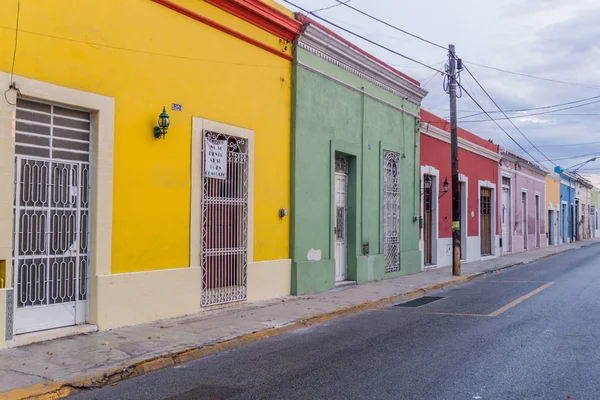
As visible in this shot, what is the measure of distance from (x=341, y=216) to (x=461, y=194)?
33.6ft

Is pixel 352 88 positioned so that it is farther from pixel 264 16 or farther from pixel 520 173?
pixel 520 173

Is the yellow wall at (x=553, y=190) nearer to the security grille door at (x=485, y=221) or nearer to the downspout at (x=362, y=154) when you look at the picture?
the security grille door at (x=485, y=221)

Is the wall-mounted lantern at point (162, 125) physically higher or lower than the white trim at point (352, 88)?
lower

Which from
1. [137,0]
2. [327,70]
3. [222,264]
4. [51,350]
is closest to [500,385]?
[51,350]

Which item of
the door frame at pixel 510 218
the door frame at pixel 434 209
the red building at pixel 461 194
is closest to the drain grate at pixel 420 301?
the red building at pixel 461 194

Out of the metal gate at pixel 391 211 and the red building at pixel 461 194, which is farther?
the red building at pixel 461 194

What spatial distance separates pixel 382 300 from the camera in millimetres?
11906

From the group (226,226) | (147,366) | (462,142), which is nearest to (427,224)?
(462,142)

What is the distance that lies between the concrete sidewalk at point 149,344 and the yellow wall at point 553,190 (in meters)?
32.8

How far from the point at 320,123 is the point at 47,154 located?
667cm

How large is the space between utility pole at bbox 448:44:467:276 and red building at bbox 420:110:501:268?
4.79ft

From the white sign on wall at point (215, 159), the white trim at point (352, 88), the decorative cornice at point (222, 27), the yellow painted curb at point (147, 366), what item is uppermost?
the decorative cornice at point (222, 27)

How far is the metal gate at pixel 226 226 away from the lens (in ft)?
32.7

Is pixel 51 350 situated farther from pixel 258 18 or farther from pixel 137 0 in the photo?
pixel 258 18
